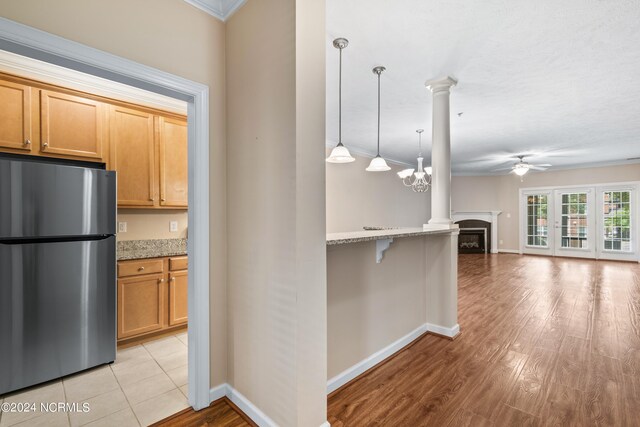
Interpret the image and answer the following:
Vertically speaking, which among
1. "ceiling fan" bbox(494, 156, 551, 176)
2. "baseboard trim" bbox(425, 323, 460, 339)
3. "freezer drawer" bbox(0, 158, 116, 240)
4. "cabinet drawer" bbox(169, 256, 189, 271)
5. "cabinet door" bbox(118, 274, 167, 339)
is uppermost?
"ceiling fan" bbox(494, 156, 551, 176)

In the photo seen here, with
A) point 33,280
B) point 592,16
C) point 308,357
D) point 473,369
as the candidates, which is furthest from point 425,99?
point 33,280

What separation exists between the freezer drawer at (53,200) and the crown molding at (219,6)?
1.51 metres

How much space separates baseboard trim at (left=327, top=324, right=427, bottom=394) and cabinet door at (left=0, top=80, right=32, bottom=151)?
119 inches

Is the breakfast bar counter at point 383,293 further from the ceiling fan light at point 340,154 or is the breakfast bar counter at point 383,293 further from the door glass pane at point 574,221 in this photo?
the door glass pane at point 574,221

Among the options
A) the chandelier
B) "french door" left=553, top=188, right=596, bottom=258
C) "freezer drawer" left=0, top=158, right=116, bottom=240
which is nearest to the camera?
"freezer drawer" left=0, top=158, right=116, bottom=240

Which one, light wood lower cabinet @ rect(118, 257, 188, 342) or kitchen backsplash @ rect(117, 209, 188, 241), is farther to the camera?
kitchen backsplash @ rect(117, 209, 188, 241)

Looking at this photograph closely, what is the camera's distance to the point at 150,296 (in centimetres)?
295

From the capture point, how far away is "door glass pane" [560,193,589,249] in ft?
26.6

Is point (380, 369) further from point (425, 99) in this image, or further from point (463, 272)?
point (463, 272)

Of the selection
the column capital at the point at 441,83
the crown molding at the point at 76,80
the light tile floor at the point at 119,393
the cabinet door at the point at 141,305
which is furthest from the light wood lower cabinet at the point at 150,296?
the column capital at the point at 441,83

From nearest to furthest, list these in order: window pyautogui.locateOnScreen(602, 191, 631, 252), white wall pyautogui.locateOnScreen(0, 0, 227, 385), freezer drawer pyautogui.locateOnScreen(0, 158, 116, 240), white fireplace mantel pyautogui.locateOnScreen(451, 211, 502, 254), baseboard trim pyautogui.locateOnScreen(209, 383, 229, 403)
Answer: white wall pyautogui.locateOnScreen(0, 0, 227, 385) → baseboard trim pyautogui.locateOnScreen(209, 383, 229, 403) → freezer drawer pyautogui.locateOnScreen(0, 158, 116, 240) → window pyautogui.locateOnScreen(602, 191, 631, 252) → white fireplace mantel pyautogui.locateOnScreen(451, 211, 502, 254)

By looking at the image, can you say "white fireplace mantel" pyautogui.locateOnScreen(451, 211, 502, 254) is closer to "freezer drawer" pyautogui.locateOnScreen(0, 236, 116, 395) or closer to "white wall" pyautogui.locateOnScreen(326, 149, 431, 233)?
"white wall" pyautogui.locateOnScreen(326, 149, 431, 233)

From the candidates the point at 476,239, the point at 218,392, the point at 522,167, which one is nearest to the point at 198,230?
the point at 218,392

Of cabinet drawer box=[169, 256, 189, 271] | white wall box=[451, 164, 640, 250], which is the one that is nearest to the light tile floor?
cabinet drawer box=[169, 256, 189, 271]
